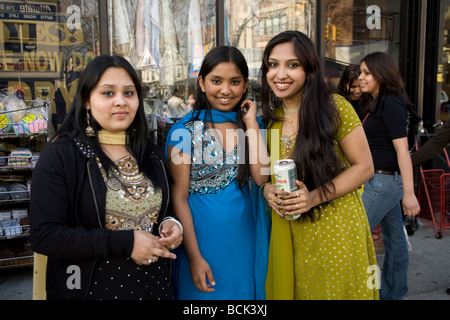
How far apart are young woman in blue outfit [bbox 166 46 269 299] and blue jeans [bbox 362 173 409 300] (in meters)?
1.26

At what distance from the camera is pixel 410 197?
2.82m

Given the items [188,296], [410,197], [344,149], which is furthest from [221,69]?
[410,197]

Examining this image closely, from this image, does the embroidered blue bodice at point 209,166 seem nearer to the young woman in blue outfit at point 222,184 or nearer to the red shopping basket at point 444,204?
the young woman in blue outfit at point 222,184

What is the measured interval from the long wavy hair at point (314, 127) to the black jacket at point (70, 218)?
2.95ft

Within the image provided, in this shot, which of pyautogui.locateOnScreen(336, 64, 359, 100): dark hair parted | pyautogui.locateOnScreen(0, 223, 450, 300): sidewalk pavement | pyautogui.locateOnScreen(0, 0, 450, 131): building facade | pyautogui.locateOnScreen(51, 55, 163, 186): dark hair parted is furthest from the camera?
pyautogui.locateOnScreen(0, 0, 450, 131): building facade

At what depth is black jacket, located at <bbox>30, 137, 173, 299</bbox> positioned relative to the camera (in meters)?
1.46

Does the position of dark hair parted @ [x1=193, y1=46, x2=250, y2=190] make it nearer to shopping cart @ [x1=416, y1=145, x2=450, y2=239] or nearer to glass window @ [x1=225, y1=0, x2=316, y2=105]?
glass window @ [x1=225, y1=0, x2=316, y2=105]

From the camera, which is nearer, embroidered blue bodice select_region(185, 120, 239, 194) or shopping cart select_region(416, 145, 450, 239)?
embroidered blue bodice select_region(185, 120, 239, 194)

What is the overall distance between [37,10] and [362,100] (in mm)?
3515

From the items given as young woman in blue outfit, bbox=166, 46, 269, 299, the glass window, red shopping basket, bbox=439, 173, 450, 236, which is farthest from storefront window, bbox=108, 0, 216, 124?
red shopping basket, bbox=439, 173, 450, 236

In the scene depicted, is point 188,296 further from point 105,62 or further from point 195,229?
point 105,62

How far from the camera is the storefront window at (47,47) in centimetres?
410

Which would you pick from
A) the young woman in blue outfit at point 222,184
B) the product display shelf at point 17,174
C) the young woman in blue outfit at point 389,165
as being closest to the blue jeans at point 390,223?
the young woman in blue outfit at point 389,165

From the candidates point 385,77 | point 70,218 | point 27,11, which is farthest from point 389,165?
point 27,11
